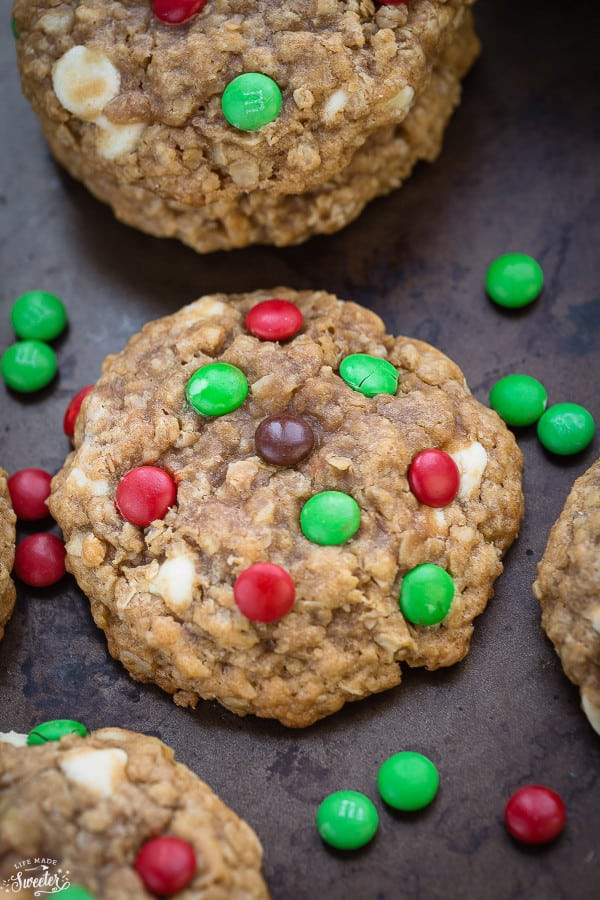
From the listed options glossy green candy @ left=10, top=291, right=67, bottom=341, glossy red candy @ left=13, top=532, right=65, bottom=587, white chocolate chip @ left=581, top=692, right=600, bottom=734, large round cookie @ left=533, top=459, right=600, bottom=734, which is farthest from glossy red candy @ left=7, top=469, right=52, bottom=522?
white chocolate chip @ left=581, top=692, right=600, bottom=734

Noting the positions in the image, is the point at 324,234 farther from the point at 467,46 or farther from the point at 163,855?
the point at 163,855

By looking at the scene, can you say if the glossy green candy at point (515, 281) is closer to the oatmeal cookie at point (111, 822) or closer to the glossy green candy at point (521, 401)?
the glossy green candy at point (521, 401)

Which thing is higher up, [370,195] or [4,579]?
[370,195]

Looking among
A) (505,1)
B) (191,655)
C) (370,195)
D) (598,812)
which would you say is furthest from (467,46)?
(598,812)

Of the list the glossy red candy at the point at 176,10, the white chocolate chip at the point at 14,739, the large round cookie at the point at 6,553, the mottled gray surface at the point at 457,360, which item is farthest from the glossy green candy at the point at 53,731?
the glossy red candy at the point at 176,10

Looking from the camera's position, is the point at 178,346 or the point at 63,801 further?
the point at 178,346
